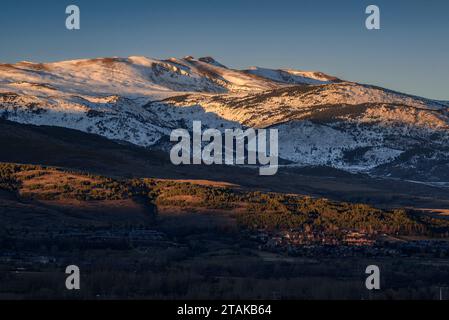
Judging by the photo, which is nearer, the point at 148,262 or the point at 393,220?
the point at 148,262

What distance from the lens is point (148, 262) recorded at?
106 metres

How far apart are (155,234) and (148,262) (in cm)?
2291

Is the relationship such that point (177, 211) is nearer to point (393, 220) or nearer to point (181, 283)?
point (393, 220)

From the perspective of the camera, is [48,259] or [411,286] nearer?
[411,286]

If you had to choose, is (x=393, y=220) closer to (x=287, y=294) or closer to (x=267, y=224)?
(x=267, y=224)

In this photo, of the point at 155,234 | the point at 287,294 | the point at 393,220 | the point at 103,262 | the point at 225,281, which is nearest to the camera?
the point at 287,294

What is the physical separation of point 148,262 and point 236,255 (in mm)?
13200
